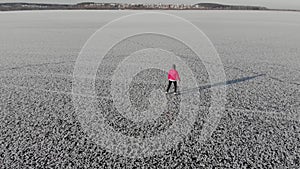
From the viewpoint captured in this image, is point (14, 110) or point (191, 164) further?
point (14, 110)

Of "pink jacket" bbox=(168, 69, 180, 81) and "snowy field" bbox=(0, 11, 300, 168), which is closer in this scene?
"snowy field" bbox=(0, 11, 300, 168)

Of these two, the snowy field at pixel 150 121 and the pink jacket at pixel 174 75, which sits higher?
the pink jacket at pixel 174 75

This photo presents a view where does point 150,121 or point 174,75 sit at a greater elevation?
point 174,75

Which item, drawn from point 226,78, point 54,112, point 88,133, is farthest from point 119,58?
point 88,133

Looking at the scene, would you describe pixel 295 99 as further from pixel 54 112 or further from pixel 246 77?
pixel 54 112

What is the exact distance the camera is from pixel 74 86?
6.67 meters

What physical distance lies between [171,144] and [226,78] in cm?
439

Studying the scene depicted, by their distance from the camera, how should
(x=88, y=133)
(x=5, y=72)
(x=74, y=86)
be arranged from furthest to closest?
(x=5, y=72) → (x=74, y=86) → (x=88, y=133)

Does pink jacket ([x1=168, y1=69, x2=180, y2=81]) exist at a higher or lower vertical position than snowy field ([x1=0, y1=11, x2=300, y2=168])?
higher

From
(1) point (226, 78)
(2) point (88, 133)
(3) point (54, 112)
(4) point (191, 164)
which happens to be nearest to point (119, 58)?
(1) point (226, 78)

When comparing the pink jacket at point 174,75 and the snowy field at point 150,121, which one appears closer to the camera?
the snowy field at point 150,121

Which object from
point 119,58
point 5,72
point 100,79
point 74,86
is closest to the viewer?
point 74,86

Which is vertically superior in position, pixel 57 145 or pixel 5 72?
pixel 5 72

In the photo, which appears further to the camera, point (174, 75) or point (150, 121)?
point (174, 75)
